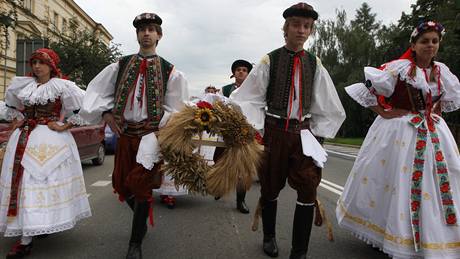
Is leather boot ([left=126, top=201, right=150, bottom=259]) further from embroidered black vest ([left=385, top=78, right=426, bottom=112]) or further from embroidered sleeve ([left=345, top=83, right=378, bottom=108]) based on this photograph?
embroidered black vest ([left=385, top=78, right=426, bottom=112])

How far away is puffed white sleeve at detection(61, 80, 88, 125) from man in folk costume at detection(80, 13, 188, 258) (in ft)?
1.66

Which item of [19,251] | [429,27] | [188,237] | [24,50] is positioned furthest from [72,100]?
[24,50]

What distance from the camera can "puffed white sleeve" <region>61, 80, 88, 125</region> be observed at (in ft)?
14.3

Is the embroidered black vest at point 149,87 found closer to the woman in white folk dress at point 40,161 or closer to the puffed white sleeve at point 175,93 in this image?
the puffed white sleeve at point 175,93

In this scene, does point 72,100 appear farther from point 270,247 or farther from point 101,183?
point 101,183

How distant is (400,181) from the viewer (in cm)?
359

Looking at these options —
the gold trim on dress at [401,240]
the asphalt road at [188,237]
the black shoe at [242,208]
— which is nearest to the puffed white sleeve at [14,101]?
the asphalt road at [188,237]

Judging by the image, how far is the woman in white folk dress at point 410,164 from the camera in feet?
11.3

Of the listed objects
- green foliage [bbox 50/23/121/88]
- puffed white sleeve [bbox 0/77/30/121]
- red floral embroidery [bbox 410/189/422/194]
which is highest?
green foliage [bbox 50/23/121/88]

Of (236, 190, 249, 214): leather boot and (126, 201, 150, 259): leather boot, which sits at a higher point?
(126, 201, 150, 259): leather boot

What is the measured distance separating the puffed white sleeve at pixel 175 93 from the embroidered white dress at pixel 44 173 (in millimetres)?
1074

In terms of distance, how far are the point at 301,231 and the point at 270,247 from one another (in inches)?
17.6

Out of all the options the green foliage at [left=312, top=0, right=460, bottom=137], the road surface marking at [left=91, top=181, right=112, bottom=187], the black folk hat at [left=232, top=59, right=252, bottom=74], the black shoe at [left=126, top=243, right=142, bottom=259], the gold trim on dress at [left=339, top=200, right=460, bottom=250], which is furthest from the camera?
the green foliage at [left=312, top=0, right=460, bottom=137]

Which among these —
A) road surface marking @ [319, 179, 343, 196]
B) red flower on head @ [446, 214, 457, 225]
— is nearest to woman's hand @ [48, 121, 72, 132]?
red flower on head @ [446, 214, 457, 225]
